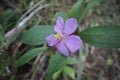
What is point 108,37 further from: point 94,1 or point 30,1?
point 30,1

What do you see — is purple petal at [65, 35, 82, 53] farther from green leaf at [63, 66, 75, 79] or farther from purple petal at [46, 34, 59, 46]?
green leaf at [63, 66, 75, 79]

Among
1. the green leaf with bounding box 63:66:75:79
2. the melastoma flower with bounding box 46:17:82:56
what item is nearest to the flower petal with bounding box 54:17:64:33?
the melastoma flower with bounding box 46:17:82:56

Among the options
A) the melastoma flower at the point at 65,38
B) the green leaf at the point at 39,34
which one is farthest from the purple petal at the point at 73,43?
the green leaf at the point at 39,34

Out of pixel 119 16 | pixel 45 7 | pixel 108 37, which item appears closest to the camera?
pixel 108 37

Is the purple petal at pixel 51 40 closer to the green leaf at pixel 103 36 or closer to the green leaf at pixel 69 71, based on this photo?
the green leaf at pixel 103 36

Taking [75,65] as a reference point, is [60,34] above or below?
above

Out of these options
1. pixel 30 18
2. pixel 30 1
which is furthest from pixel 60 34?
pixel 30 1

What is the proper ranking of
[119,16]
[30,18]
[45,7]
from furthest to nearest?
[119,16] < [45,7] < [30,18]

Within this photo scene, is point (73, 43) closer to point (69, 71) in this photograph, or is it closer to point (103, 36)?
point (103, 36)
